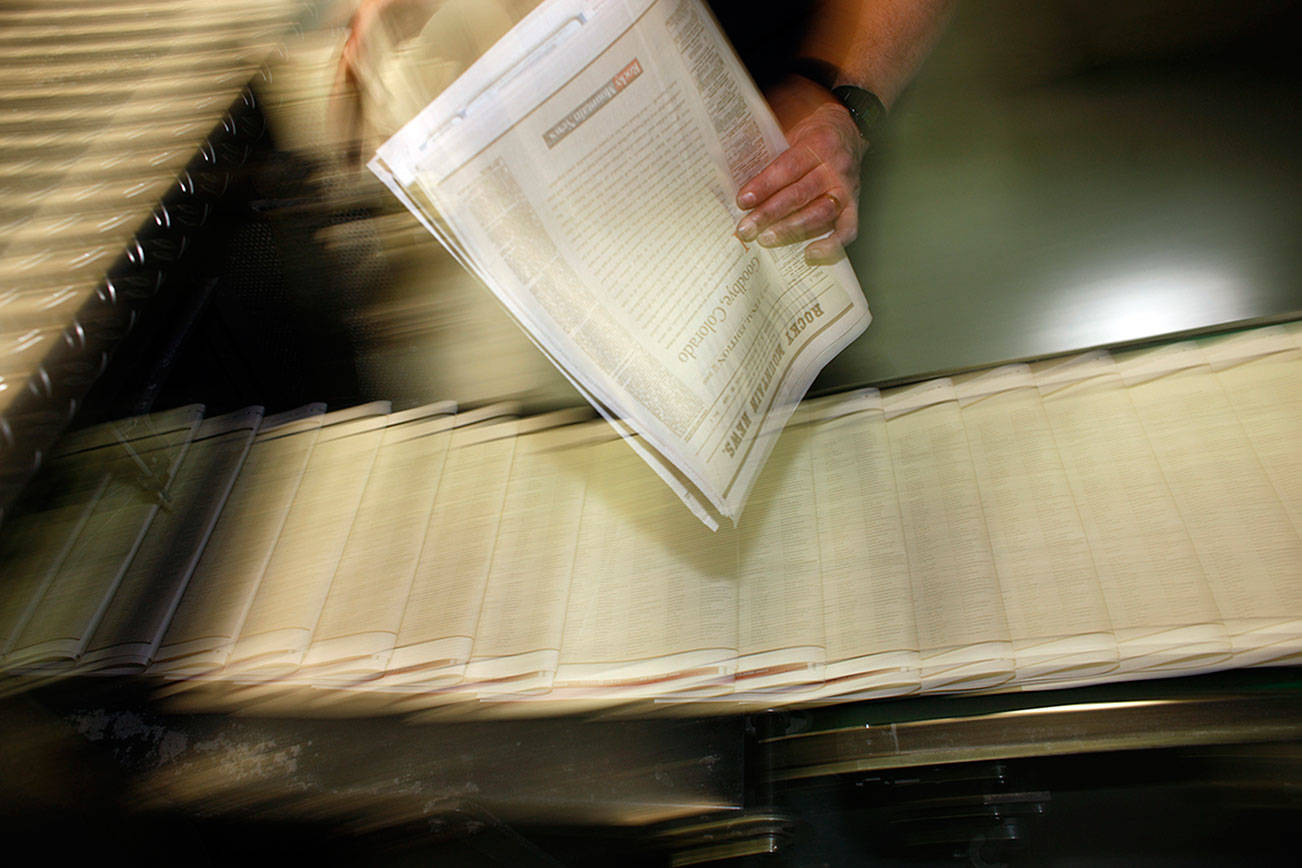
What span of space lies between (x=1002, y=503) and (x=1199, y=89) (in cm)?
124

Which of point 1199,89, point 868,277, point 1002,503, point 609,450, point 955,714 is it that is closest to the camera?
point 955,714

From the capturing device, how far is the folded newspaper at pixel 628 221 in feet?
2.07

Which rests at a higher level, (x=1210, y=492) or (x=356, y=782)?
(x=1210, y=492)

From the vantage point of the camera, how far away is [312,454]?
110cm

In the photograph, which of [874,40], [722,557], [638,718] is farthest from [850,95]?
[638,718]

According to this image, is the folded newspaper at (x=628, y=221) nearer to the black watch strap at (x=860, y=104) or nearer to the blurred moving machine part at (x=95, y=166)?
the blurred moving machine part at (x=95, y=166)

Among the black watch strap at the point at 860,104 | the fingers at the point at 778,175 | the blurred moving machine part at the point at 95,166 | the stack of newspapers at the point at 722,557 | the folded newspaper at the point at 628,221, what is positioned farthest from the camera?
the black watch strap at the point at 860,104

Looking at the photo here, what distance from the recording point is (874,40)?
4.42 feet

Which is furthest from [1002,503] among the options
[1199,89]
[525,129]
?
[1199,89]

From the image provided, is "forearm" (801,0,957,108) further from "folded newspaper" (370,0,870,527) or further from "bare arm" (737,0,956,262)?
"folded newspaper" (370,0,870,527)

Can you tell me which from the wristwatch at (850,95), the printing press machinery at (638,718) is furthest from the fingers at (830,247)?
the wristwatch at (850,95)

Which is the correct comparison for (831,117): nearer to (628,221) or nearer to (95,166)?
(628,221)

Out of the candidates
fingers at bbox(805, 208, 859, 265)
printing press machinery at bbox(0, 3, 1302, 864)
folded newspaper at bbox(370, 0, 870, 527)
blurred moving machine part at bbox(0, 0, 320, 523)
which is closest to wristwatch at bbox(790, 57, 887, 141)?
printing press machinery at bbox(0, 3, 1302, 864)

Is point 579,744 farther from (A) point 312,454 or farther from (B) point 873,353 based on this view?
(B) point 873,353
